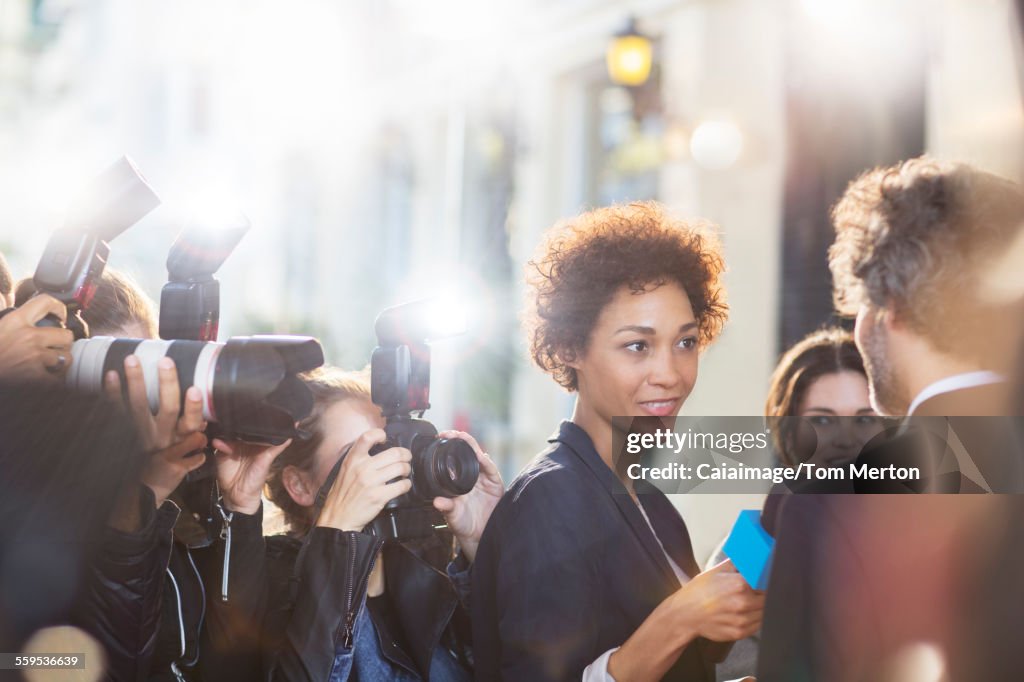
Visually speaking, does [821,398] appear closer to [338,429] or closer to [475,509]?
[475,509]

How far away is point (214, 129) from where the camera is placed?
9.08 metres

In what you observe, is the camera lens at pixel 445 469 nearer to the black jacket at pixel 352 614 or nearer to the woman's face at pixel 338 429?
the black jacket at pixel 352 614

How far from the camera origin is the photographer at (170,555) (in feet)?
4.97

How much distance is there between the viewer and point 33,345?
1.50 meters

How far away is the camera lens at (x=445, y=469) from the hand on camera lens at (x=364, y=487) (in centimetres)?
3

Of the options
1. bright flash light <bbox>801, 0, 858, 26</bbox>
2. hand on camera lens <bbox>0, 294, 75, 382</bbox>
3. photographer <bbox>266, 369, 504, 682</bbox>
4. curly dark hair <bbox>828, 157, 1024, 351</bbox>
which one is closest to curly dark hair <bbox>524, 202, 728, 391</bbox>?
photographer <bbox>266, 369, 504, 682</bbox>

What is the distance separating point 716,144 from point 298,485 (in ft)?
11.9

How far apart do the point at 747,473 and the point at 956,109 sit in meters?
2.41

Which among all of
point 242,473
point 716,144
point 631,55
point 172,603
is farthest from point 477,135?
point 172,603

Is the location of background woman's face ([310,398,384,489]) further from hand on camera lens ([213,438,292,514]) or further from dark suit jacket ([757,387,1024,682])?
dark suit jacket ([757,387,1024,682])

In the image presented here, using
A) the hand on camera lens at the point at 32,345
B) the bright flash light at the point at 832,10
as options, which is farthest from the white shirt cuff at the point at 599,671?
the bright flash light at the point at 832,10

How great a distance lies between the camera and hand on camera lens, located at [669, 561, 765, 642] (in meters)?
1.35

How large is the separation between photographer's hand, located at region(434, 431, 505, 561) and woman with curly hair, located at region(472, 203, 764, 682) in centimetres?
18

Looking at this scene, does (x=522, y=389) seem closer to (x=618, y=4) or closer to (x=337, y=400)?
(x=618, y=4)
